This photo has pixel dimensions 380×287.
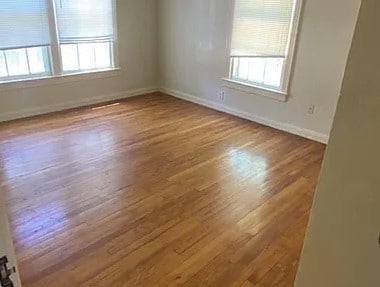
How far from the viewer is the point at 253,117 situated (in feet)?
15.5

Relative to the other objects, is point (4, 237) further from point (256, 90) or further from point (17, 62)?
point (17, 62)

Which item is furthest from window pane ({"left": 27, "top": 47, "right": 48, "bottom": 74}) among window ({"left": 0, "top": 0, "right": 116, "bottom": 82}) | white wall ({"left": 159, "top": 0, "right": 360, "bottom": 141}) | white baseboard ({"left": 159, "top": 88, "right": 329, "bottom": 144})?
white baseboard ({"left": 159, "top": 88, "right": 329, "bottom": 144})

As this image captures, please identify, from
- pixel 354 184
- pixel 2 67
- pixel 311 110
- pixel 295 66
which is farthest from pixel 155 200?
pixel 2 67

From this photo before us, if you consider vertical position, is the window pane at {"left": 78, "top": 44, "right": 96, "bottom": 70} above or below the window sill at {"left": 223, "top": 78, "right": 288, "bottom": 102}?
above

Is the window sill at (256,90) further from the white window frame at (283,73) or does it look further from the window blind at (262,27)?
the window blind at (262,27)

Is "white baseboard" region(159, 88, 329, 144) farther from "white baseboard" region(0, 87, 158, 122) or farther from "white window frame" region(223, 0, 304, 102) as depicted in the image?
"white baseboard" region(0, 87, 158, 122)

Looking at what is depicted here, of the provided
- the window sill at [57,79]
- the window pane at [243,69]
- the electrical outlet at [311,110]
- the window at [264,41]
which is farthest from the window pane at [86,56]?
the electrical outlet at [311,110]

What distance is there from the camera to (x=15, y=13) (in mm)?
4098

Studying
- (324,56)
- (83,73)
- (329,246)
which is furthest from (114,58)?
(329,246)

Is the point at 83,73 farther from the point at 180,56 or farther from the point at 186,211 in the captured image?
the point at 186,211

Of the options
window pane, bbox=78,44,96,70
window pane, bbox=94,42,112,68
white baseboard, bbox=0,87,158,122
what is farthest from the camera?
window pane, bbox=94,42,112,68

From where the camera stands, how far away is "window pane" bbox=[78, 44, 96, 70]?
4937 mm

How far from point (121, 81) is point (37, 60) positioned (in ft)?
4.28

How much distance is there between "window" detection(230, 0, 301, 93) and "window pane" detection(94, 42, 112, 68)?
1918 mm
